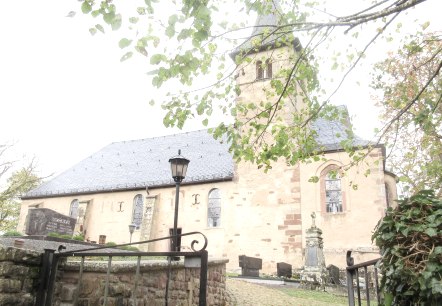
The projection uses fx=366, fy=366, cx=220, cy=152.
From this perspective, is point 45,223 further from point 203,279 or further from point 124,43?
point 203,279

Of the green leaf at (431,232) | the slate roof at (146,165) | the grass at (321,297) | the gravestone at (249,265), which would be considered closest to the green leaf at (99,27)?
the green leaf at (431,232)

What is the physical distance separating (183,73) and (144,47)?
0.74 metres

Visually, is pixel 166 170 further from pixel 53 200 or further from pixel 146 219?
pixel 53 200

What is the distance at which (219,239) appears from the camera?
19781mm

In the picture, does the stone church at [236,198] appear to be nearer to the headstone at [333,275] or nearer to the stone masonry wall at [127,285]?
the headstone at [333,275]

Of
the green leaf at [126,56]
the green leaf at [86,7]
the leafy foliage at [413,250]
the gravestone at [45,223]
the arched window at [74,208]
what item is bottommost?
the leafy foliage at [413,250]

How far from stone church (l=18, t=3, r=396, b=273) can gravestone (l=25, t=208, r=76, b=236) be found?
3.32 metres

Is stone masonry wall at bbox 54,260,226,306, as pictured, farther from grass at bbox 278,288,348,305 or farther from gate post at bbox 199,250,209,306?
grass at bbox 278,288,348,305

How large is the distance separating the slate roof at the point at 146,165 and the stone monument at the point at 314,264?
6462 mm

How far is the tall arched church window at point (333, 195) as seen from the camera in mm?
17953

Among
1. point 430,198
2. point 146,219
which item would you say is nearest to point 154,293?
point 430,198

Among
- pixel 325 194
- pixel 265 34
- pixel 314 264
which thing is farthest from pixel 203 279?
pixel 325 194

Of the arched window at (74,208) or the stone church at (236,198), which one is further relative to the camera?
the arched window at (74,208)

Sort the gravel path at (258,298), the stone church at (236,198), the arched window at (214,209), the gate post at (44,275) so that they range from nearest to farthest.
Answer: the gate post at (44,275), the gravel path at (258,298), the stone church at (236,198), the arched window at (214,209)
